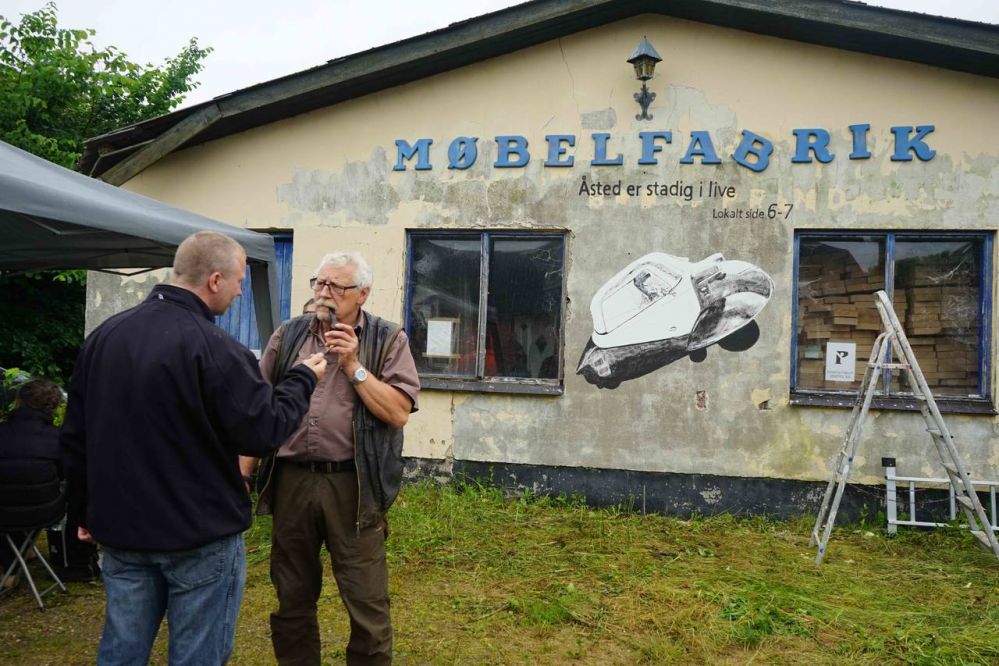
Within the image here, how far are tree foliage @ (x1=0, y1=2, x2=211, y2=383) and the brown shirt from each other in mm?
10723

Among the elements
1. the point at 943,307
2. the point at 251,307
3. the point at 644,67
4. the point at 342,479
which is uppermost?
the point at 644,67

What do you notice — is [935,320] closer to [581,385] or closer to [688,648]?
[581,385]

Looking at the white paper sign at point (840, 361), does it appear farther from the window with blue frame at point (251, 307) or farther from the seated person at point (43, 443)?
the seated person at point (43, 443)

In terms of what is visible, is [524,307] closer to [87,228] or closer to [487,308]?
[487,308]

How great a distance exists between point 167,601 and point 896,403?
597cm

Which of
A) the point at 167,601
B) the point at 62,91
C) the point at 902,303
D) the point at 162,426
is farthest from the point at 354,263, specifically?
the point at 62,91

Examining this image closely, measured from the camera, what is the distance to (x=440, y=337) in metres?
7.28

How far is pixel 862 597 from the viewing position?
474 centimetres

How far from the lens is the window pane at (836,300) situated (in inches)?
259

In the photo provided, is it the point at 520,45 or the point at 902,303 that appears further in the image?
the point at 520,45

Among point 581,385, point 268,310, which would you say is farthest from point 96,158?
point 581,385

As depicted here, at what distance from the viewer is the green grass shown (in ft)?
13.2

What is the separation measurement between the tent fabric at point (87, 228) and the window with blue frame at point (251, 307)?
197 cm

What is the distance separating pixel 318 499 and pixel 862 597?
361 cm
